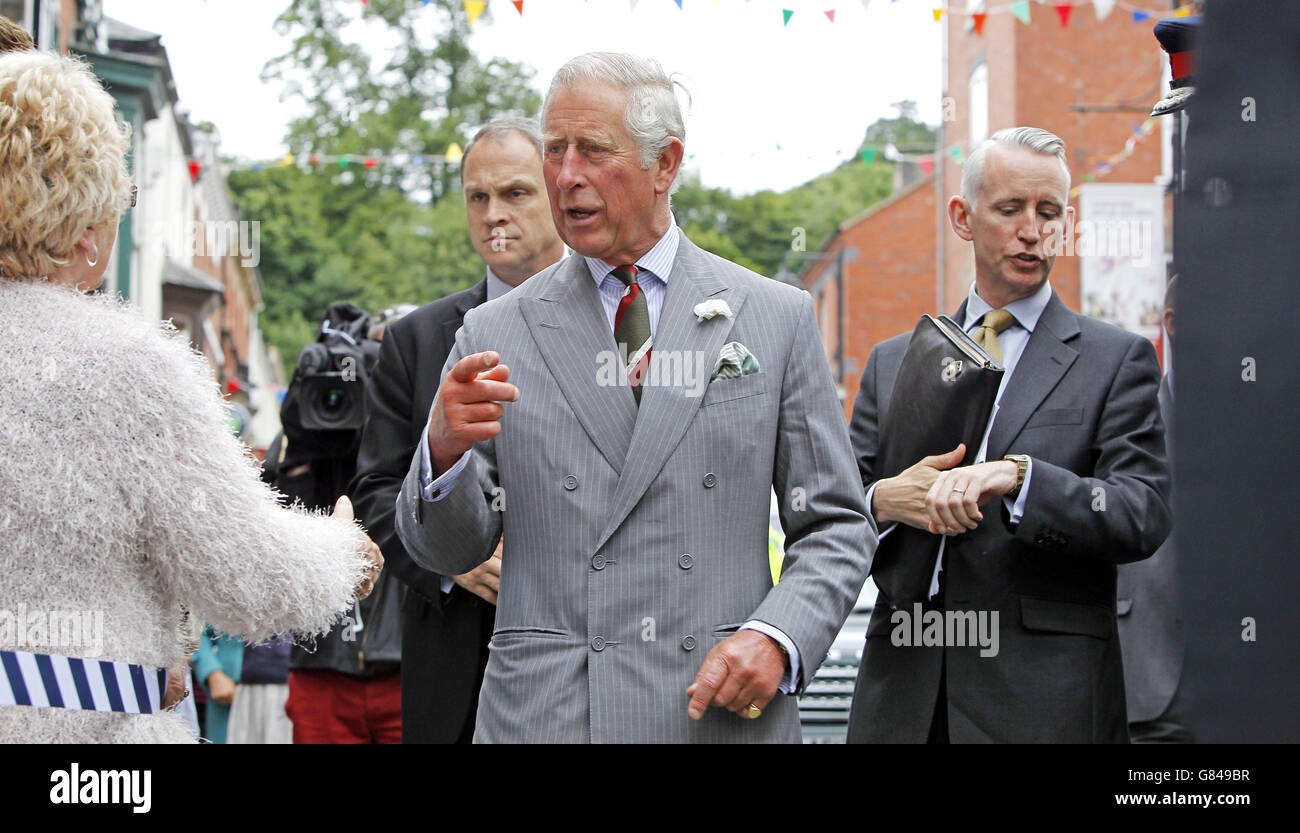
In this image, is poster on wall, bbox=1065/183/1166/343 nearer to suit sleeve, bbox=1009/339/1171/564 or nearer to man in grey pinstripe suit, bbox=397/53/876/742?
suit sleeve, bbox=1009/339/1171/564

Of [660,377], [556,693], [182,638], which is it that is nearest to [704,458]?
[660,377]

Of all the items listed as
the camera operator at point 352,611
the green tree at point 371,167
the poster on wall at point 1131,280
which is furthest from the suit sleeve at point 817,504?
the green tree at point 371,167

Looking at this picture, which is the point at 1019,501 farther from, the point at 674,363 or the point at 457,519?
the point at 457,519

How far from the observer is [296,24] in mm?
33062

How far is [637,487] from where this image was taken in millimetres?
2844

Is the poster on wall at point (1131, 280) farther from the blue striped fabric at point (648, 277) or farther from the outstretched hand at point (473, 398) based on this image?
the outstretched hand at point (473, 398)

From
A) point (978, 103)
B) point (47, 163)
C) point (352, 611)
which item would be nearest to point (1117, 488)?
point (47, 163)

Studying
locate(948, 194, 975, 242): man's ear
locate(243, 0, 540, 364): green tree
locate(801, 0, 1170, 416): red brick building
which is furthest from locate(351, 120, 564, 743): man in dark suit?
locate(243, 0, 540, 364): green tree

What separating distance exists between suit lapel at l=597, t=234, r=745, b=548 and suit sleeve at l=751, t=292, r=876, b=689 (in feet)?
0.55

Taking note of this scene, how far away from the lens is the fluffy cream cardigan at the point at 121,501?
2.38 meters

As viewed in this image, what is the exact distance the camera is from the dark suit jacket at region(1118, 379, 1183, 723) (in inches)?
179

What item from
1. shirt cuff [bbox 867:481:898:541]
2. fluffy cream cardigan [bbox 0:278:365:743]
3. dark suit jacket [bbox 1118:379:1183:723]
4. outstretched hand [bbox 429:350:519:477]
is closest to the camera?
fluffy cream cardigan [bbox 0:278:365:743]

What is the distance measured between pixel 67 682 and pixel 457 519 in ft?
2.51

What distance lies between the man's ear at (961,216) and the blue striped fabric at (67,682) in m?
2.50
